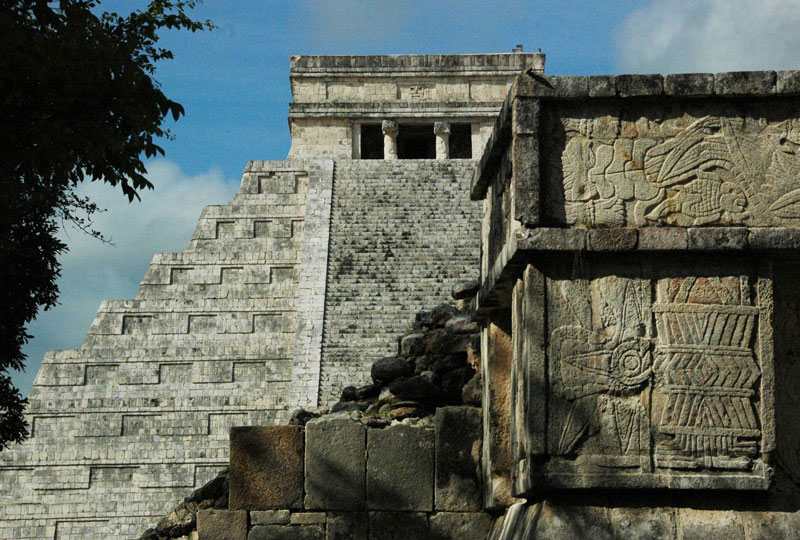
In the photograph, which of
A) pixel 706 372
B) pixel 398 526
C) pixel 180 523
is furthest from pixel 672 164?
pixel 180 523

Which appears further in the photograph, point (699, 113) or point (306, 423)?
point (306, 423)

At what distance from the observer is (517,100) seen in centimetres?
877

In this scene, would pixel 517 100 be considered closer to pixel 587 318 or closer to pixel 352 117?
pixel 587 318

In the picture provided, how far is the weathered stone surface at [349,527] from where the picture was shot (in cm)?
1030

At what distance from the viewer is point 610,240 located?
27.7ft

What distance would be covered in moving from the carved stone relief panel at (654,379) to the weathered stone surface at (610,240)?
0.45 ft

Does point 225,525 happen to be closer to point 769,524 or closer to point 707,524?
point 707,524

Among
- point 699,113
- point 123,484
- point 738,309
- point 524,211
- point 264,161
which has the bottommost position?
point 123,484

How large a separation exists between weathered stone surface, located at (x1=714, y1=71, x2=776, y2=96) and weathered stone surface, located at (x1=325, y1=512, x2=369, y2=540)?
4.12 metres

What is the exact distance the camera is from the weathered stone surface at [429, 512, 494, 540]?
33.4 ft

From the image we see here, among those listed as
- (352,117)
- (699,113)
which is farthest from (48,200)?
(352,117)

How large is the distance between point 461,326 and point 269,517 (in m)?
2.25

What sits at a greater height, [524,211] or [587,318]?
[524,211]

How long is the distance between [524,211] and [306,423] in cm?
304
